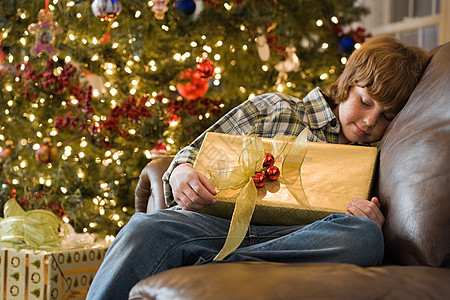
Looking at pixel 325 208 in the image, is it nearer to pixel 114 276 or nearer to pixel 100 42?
pixel 114 276

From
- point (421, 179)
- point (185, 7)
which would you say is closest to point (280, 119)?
point (421, 179)

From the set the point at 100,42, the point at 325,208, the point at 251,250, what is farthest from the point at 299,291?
the point at 100,42

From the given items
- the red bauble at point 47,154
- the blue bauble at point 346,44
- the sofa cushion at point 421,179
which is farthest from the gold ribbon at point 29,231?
the blue bauble at point 346,44

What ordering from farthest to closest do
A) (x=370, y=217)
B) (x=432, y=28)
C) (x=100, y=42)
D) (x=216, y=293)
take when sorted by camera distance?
(x=432, y=28), (x=100, y=42), (x=370, y=217), (x=216, y=293)

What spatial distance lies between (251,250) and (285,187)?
0.71ft

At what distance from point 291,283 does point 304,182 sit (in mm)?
514

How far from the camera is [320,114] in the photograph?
155cm

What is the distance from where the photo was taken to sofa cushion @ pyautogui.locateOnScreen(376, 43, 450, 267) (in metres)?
0.99

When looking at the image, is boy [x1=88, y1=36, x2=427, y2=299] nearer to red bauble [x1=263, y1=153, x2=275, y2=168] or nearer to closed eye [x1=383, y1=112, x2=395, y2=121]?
closed eye [x1=383, y1=112, x2=395, y2=121]

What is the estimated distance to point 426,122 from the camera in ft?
3.69

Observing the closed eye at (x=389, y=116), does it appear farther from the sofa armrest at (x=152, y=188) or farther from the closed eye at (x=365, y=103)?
the sofa armrest at (x=152, y=188)

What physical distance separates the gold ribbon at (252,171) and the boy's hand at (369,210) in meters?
0.10

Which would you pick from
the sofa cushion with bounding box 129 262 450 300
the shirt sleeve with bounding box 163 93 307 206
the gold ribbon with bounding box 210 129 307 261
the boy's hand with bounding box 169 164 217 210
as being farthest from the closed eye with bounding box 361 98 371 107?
the sofa cushion with bounding box 129 262 450 300

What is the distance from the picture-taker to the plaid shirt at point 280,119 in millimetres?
1509
